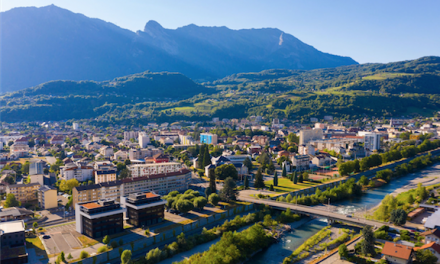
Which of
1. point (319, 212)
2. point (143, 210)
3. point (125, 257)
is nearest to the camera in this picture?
point (125, 257)

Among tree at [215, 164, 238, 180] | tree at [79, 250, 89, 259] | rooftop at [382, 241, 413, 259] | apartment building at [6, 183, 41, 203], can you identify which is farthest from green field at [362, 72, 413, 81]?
tree at [79, 250, 89, 259]

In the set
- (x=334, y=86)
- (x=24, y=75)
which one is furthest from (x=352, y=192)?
(x=24, y=75)

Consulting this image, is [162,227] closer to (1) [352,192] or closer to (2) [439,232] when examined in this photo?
(2) [439,232]

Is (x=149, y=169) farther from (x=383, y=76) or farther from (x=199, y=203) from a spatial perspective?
(x=383, y=76)

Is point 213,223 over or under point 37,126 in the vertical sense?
under

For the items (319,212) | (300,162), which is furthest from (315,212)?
(300,162)

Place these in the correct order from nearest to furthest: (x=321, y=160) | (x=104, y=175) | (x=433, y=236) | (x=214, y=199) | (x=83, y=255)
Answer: (x=83, y=255)
(x=433, y=236)
(x=214, y=199)
(x=104, y=175)
(x=321, y=160)

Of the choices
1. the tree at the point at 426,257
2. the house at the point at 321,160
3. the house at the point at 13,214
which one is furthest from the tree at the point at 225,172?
the tree at the point at 426,257
